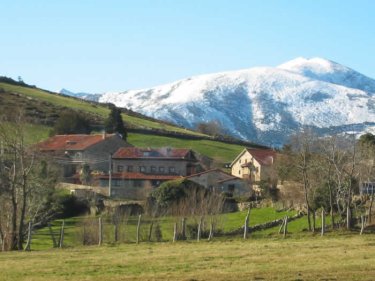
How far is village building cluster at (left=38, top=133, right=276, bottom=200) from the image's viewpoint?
9081cm

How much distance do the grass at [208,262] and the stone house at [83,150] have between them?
7086 centimetres

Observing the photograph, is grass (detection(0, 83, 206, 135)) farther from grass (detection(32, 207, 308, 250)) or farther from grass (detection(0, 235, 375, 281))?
grass (detection(0, 235, 375, 281))

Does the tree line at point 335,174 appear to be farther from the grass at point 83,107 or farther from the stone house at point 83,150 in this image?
the grass at point 83,107

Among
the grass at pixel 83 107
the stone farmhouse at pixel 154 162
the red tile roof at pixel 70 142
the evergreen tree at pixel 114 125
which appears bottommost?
the stone farmhouse at pixel 154 162

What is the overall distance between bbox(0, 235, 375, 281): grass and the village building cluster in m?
50.0

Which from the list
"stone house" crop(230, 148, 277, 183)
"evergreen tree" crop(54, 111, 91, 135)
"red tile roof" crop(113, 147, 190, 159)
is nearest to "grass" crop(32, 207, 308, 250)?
"red tile roof" crop(113, 147, 190, 159)

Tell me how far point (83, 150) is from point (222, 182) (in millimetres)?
25044

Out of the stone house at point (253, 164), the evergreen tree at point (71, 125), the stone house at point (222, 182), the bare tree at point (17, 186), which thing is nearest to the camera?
the bare tree at point (17, 186)

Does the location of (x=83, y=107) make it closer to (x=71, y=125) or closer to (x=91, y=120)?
(x=91, y=120)

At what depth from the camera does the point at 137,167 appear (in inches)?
3942

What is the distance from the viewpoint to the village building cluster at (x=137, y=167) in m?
90.8

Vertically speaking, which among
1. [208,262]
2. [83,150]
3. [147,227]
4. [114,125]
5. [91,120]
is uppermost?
[91,120]

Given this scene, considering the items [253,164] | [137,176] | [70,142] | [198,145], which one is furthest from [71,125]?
[253,164]

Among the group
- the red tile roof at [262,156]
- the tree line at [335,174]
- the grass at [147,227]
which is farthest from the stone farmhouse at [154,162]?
the tree line at [335,174]
